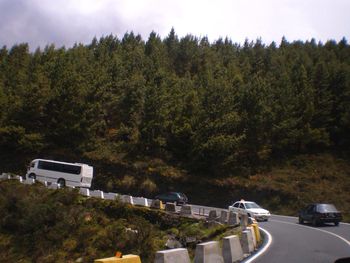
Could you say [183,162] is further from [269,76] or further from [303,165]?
[269,76]

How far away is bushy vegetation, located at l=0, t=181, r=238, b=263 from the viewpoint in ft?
102

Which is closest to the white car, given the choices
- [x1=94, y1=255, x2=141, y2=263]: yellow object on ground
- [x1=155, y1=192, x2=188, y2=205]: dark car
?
[x1=155, y1=192, x2=188, y2=205]: dark car

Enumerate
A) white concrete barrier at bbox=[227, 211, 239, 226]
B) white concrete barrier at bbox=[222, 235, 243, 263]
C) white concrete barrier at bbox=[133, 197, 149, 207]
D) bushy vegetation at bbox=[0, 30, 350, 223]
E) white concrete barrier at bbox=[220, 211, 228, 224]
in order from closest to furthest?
white concrete barrier at bbox=[222, 235, 243, 263] < white concrete barrier at bbox=[227, 211, 239, 226] < white concrete barrier at bbox=[220, 211, 228, 224] < white concrete barrier at bbox=[133, 197, 149, 207] < bushy vegetation at bbox=[0, 30, 350, 223]

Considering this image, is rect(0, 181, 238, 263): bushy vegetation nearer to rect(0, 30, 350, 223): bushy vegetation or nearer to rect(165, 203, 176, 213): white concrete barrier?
rect(165, 203, 176, 213): white concrete barrier

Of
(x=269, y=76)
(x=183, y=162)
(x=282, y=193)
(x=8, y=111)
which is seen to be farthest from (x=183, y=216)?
(x=269, y=76)

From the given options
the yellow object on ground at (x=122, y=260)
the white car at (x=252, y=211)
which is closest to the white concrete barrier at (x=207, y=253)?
the yellow object on ground at (x=122, y=260)

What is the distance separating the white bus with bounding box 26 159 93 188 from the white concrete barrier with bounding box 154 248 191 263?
143 ft

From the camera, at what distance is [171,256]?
8.86m

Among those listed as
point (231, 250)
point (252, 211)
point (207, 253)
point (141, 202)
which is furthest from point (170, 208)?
point (207, 253)

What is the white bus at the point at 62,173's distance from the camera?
5175 cm

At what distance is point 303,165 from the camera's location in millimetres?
64250

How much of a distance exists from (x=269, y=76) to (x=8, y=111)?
4322 cm

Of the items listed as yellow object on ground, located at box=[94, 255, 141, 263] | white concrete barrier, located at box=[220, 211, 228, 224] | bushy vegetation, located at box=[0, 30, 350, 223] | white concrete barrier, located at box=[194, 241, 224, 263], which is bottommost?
white concrete barrier, located at box=[220, 211, 228, 224]

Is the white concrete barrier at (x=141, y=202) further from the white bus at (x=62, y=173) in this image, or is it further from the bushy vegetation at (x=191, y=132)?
the bushy vegetation at (x=191, y=132)
